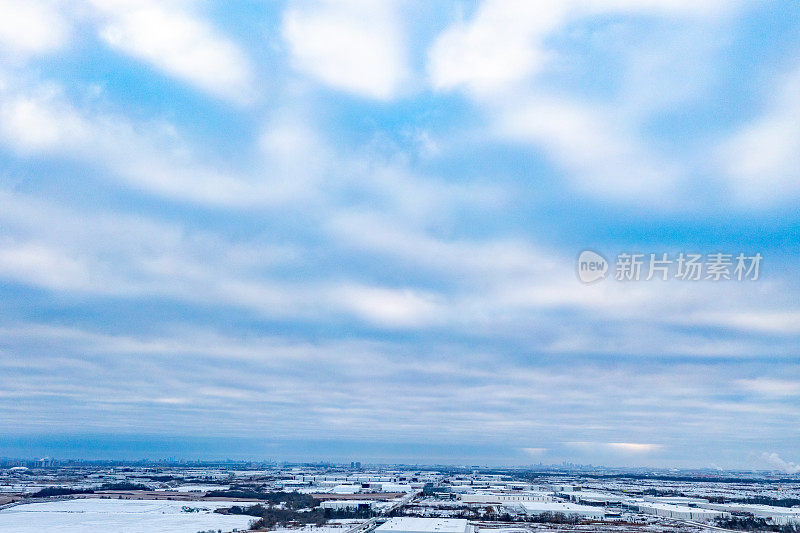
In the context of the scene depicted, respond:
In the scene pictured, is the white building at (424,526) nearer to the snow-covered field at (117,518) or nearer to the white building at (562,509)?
the snow-covered field at (117,518)

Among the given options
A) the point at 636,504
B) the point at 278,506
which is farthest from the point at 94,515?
the point at 636,504

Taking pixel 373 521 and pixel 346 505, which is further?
pixel 346 505

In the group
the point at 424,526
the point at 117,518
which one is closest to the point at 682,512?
the point at 424,526

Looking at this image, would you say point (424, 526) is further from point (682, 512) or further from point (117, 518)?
point (682, 512)

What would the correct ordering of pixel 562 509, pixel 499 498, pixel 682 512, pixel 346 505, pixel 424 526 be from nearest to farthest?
pixel 424 526 < pixel 682 512 < pixel 562 509 < pixel 346 505 < pixel 499 498

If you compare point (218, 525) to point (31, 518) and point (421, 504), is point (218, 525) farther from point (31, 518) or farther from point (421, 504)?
point (421, 504)

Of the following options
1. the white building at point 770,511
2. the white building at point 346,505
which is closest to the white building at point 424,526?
the white building at point 346,505
